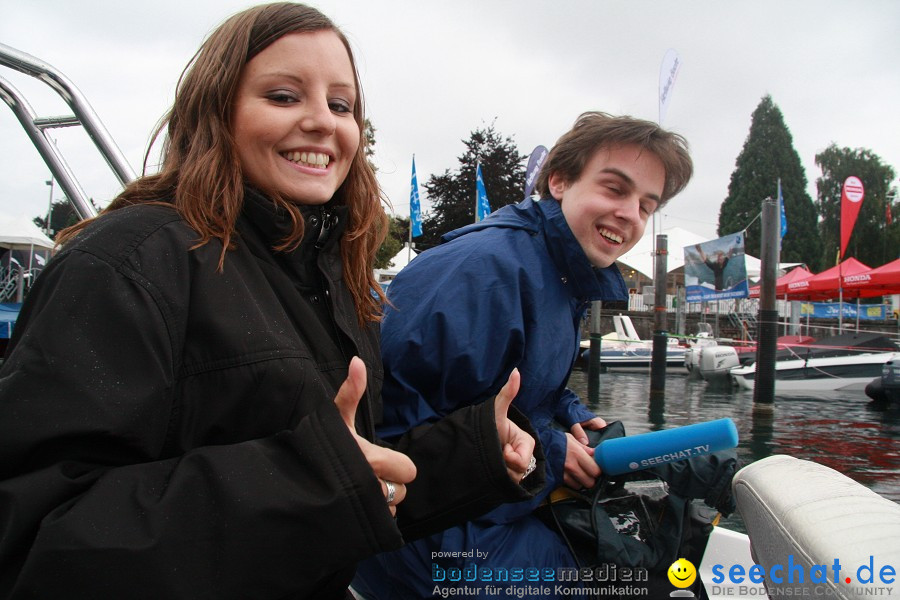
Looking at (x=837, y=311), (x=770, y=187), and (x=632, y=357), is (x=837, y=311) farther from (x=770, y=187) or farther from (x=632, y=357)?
(x=770, y=187)

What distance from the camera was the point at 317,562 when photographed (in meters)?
0.87

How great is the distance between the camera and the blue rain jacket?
5.37 ft

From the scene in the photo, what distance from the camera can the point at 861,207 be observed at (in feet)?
141

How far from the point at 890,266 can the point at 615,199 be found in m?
20.1

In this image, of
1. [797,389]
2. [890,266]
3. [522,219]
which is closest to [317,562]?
[522,219]

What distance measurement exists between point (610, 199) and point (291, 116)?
121cm

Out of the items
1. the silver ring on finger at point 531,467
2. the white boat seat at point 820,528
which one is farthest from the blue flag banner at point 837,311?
the silver ring on finger at point 531,467

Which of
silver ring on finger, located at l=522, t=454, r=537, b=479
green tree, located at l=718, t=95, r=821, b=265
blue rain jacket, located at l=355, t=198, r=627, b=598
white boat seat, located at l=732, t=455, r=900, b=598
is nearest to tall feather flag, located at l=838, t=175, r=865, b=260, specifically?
blue rain jacket, located at l=355, t=198, r=627, b=598

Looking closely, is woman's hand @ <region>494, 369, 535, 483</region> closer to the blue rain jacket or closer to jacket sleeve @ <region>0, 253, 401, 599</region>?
the blue rain jacket

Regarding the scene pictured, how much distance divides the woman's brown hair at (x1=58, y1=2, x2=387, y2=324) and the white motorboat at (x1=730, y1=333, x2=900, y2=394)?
12519mm

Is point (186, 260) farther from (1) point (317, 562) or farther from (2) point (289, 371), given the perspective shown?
(1) point (317, 562)

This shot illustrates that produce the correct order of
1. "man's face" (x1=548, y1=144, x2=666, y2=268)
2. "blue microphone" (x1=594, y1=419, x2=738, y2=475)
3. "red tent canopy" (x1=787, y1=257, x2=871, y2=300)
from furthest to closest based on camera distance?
"red tent canopy" (x1=787, y1=257, x2=871, y2=300) < "man's face" (x1=548, y1=144, x2=666, y2=268) < "blue microphone" (x1=594, y1=419, x2=738, y2=475)

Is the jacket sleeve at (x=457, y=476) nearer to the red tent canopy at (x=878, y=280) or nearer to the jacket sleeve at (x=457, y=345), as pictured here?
the jacket sleeve at (x=457, y=345)

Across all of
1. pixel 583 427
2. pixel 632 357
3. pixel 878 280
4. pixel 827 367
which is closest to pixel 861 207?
pixel 878 280
